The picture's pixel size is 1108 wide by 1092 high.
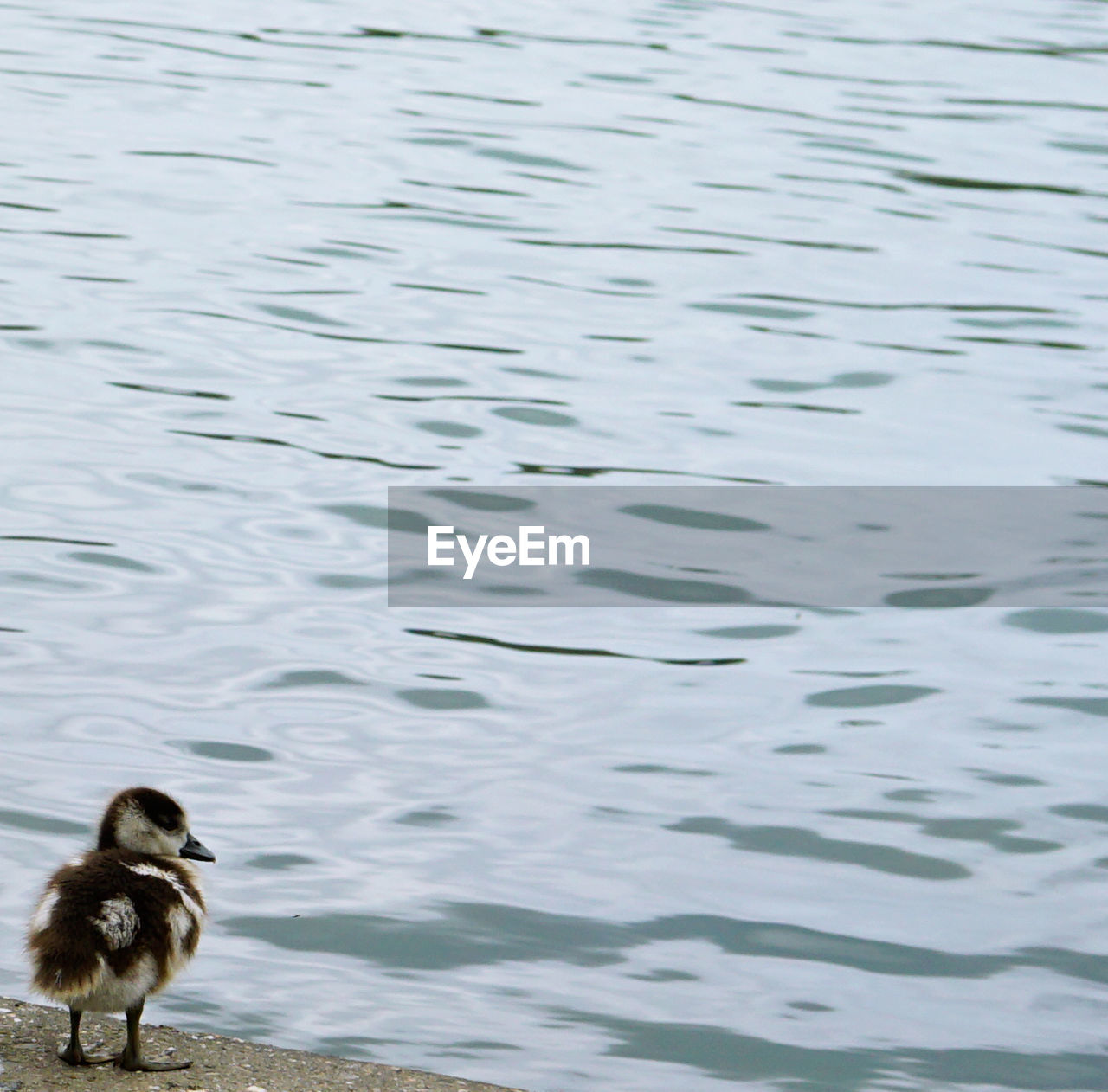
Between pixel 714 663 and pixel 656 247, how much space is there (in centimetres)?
482

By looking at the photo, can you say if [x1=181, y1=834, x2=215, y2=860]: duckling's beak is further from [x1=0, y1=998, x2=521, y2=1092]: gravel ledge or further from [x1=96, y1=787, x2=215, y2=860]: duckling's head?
[x1=0, y1=998, x2=521, y2=1092]: gravel ledge

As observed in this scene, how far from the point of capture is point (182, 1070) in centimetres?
423

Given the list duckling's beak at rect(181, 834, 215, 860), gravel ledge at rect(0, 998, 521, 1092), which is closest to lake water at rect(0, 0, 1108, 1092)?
gravel ledge at rect(0, 998, 521, 1092)

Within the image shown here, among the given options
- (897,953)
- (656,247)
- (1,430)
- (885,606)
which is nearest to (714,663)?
(885,606)

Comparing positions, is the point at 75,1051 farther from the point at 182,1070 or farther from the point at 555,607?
the point at 555,607

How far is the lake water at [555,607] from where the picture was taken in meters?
5.00

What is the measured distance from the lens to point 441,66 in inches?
591

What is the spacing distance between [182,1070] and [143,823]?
0.54m

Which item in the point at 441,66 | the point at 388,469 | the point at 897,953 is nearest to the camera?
the point at 897,953

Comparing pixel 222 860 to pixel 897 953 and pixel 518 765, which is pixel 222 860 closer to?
pixel 518 765

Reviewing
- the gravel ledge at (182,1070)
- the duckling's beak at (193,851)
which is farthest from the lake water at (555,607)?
the duckling's beak at (193,851)

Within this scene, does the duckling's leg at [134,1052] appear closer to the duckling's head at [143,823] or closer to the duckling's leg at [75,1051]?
the duckling's leg at [75,1051]

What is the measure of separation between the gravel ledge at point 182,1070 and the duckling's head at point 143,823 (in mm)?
368

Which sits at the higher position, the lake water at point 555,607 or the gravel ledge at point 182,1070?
the lake water at point 555,607
